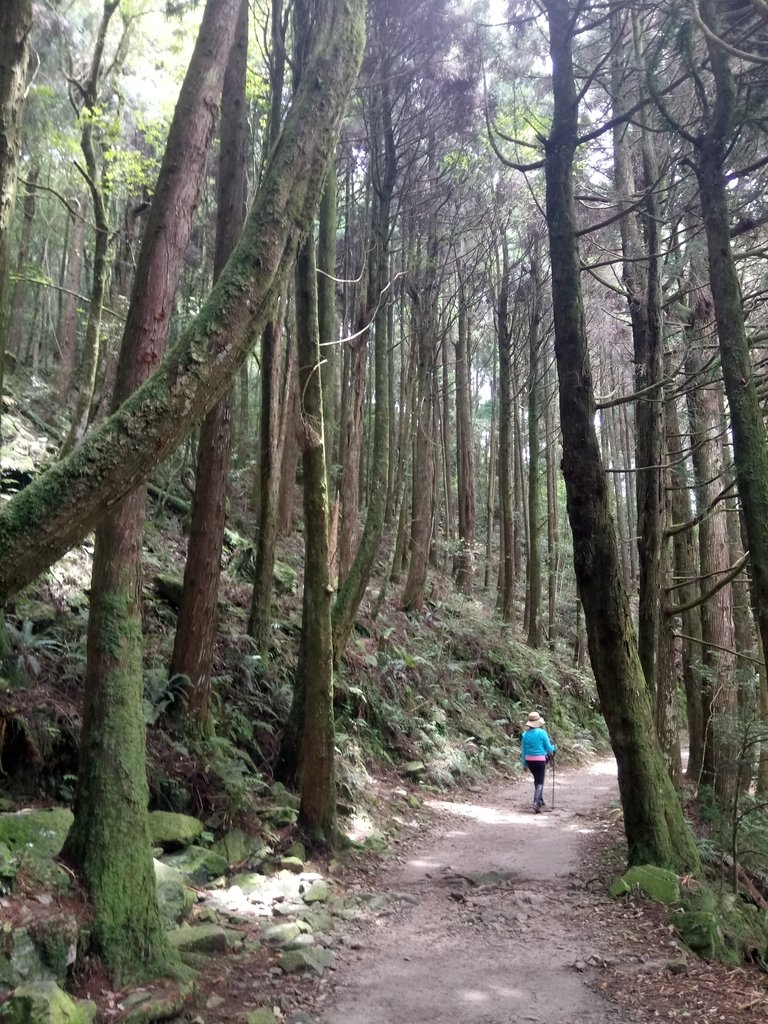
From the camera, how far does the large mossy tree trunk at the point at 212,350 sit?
2.46 m

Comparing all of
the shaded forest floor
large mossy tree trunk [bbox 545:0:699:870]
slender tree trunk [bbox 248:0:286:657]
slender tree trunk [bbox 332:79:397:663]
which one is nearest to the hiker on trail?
the shaded forest floor

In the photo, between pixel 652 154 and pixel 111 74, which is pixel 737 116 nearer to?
pixel 652 154

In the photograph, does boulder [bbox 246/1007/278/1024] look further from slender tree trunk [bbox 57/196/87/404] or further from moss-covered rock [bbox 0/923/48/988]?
slender tree trunk [bbox 57/196/87/404]

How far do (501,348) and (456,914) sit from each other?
54.4 ft

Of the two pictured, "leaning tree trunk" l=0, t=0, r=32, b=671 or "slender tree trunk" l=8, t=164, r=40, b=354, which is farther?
"slender tree trunk" l=8, t=164, r=40, b=354

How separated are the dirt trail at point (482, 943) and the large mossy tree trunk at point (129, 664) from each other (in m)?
1.45

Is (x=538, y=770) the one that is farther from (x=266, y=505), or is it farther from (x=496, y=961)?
(x=496, y=961)

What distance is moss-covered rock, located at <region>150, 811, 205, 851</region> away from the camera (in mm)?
6398

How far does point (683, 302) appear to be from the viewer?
12.0 meters

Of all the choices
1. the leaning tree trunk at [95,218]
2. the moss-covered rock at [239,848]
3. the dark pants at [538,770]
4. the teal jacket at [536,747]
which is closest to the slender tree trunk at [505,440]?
the teal jacket at [536,747]

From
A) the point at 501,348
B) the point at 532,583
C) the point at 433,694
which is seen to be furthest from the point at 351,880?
the point at 501,348

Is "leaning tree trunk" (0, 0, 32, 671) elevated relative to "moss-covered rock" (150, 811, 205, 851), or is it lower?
elevated

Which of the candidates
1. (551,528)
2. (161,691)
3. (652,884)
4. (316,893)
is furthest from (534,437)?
(316,893)

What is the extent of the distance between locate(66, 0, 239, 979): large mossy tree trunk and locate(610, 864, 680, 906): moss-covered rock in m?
4.11
